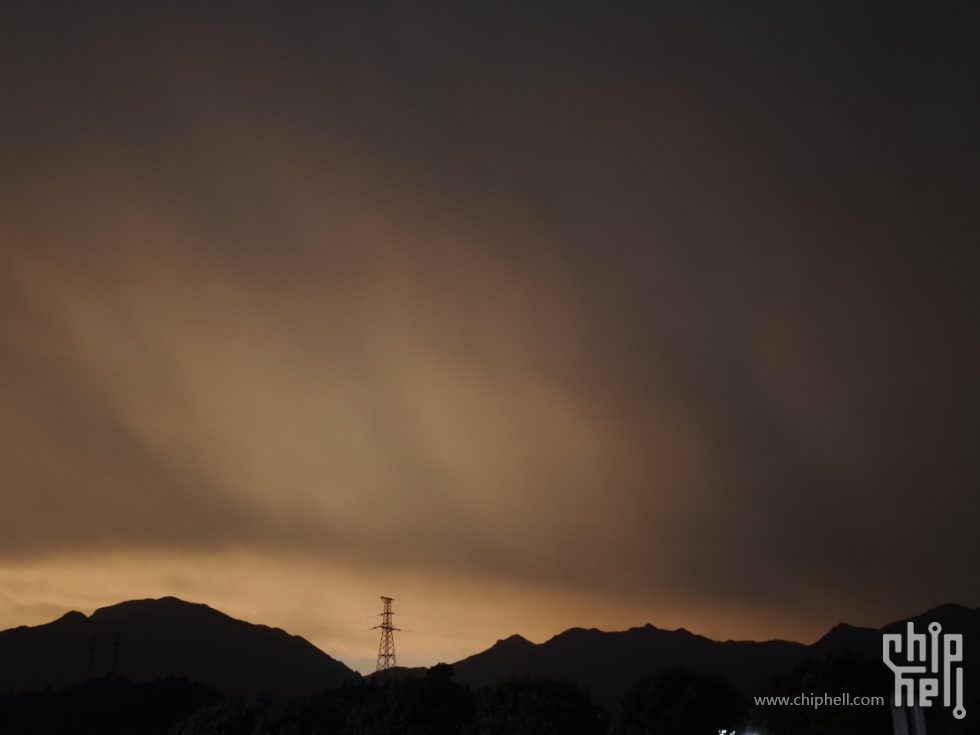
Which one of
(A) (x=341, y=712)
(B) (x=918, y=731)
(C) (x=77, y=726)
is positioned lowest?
(C) (x=77, y=726)

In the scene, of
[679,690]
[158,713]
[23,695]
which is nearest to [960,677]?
[679,690]

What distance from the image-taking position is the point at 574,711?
6400cm

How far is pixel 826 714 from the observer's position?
2050 inches

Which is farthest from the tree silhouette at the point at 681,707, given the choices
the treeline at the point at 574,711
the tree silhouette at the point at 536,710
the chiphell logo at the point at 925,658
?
the chiphell logo at the point at 925,658

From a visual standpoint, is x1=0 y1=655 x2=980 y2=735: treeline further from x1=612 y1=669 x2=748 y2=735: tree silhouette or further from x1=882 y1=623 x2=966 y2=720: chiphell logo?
x1=882 y1=623 x2=966 y2=720: chiphell logo

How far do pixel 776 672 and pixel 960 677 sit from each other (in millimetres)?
18135

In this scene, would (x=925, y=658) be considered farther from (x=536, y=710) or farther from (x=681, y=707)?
(x=536, y=710)

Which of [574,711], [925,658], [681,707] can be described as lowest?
[574,711]

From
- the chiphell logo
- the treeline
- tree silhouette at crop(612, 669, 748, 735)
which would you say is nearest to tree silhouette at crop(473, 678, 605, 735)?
the treeline

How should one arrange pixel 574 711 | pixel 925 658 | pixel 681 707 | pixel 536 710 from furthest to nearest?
pixel 536 710 → pixel 574 711 → pixel 681 707 → pixel 925 658

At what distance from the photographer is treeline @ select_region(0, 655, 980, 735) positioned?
52.6 meters

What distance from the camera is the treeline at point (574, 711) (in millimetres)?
52594

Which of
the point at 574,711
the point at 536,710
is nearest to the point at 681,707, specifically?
the point at 574,711

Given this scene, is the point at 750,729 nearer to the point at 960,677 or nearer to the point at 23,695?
the point at 960,677
